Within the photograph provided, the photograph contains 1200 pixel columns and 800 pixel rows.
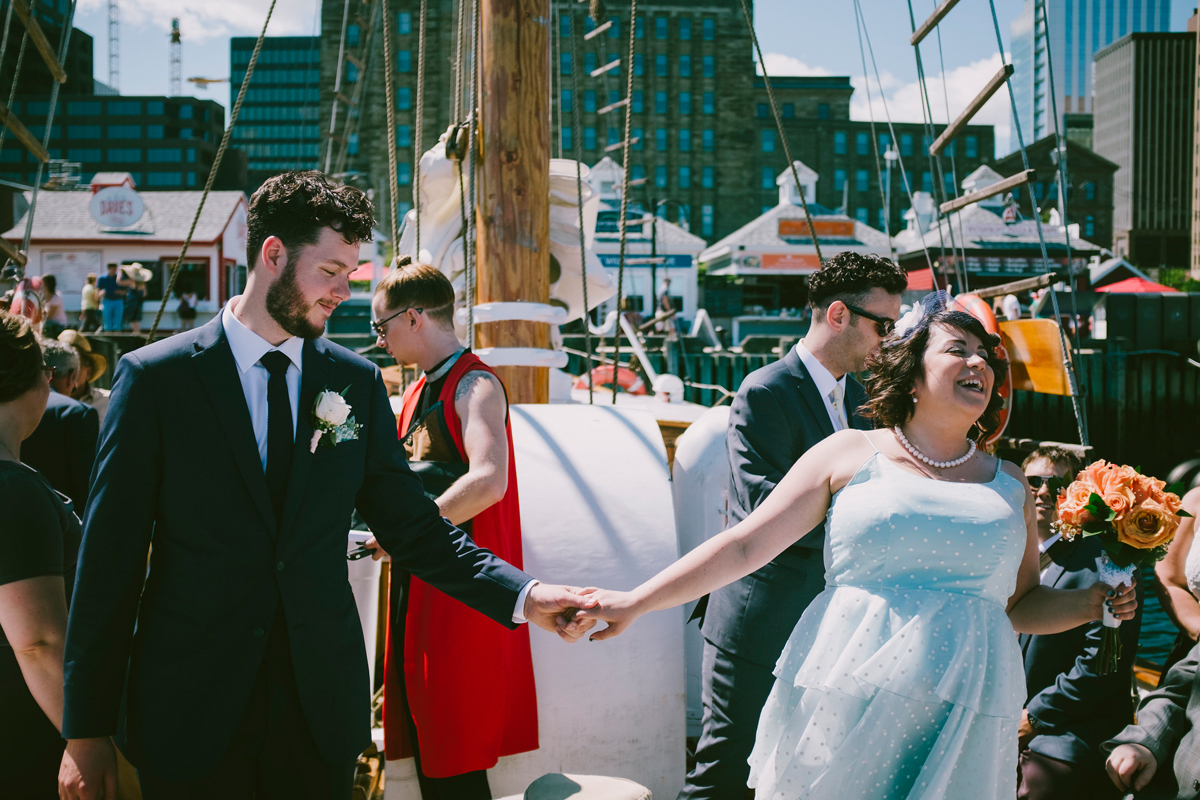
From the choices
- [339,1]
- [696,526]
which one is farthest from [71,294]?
[339,1]

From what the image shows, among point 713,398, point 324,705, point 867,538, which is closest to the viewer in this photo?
point 324,705

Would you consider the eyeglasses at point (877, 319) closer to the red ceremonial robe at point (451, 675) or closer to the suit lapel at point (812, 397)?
the suit lapel at point (812, 397)

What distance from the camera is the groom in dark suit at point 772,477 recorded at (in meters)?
2.60

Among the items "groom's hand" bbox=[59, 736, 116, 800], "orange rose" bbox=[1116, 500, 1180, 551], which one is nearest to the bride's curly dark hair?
"orange rose" bbox=[1116, 500, 1180, 551]

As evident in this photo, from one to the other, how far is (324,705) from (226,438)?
0.61 m

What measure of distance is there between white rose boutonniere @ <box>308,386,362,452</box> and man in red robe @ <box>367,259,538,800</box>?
27.8 inches

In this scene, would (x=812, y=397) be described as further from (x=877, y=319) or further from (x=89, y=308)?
(x=89, y=308)

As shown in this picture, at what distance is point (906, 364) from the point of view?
2307 millimetres

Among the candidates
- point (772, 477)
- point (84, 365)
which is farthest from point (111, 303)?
point (772, 477)

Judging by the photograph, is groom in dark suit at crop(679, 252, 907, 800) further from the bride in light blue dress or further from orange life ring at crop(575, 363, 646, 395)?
orange life ring at crop(575, 363, 646, 395)

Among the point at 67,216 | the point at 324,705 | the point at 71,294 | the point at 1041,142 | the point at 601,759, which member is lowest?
the point at 601,759

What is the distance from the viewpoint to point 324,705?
1945mm

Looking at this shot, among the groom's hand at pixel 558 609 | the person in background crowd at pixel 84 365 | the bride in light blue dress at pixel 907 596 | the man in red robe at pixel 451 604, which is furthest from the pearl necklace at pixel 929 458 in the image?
the person in background crowd at pixel 84 365

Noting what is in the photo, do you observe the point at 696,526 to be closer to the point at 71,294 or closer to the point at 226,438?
the point at 226,438
